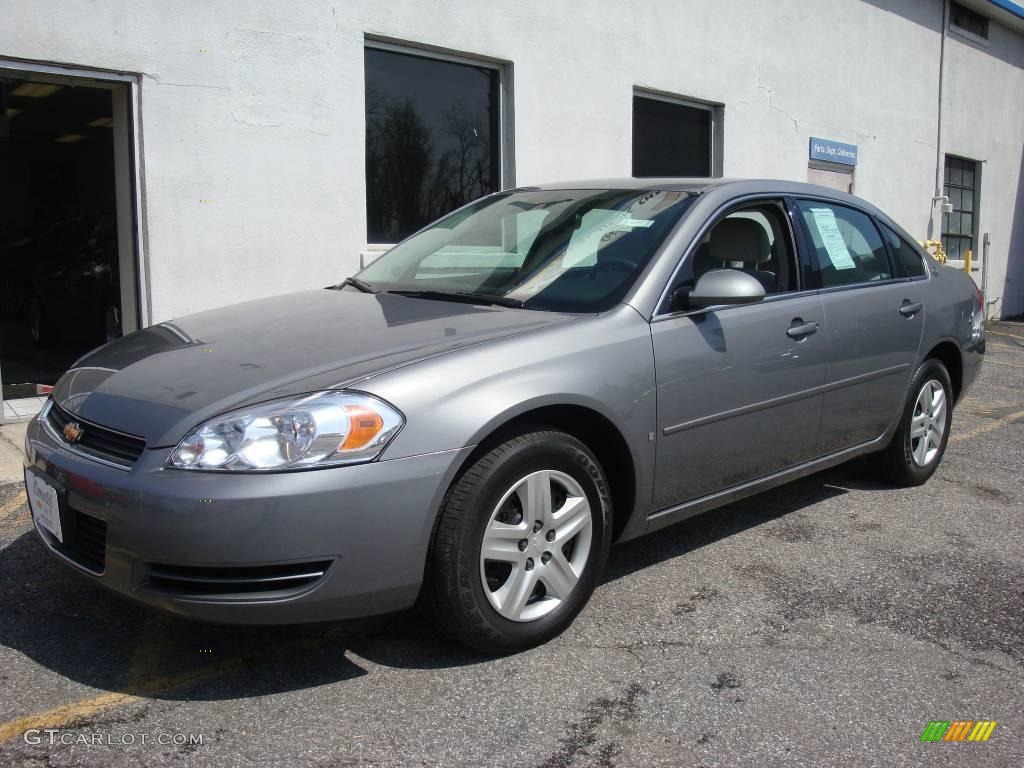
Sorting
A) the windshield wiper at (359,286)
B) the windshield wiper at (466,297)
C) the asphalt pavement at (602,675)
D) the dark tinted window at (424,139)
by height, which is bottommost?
the asphalt pavement at (602,675)

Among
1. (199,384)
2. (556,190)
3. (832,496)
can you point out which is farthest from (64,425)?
(832,496)

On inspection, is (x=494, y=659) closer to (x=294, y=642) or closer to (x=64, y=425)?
(x=294, y=642)

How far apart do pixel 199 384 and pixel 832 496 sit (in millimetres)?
3386

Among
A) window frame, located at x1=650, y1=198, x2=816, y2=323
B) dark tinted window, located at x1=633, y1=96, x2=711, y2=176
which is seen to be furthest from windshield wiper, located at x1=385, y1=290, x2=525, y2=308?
dark tinted window, located at x1=633, y1=96, x2=711, y2=176

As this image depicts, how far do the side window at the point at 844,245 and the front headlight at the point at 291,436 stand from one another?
2.48m

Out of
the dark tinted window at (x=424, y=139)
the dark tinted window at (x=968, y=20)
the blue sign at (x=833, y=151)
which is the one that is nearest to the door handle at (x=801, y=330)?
the dark tinted window at (x=424, y=139)

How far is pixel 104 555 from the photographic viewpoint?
9.34ft

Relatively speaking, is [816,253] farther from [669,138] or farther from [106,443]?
[669,138]

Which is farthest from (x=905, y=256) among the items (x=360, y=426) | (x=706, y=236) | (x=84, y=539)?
(x=84, y=539)

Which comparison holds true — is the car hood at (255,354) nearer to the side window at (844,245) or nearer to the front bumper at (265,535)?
the front bumper at (265,535)

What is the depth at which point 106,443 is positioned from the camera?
2980mm

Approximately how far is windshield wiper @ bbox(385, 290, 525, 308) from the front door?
54 cm

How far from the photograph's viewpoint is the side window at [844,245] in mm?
4535

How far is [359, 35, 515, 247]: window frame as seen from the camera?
7.55 meters
